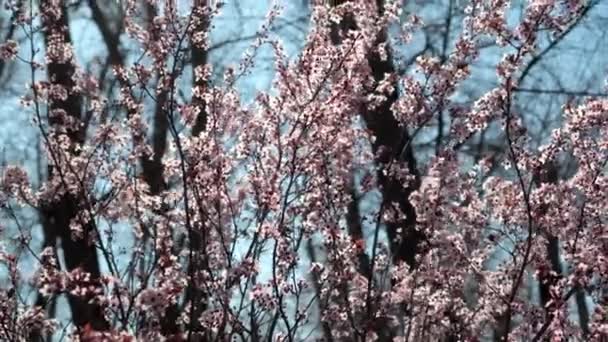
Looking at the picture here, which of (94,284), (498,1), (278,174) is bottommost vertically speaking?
(94,284)

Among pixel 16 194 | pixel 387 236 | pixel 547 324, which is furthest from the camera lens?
pixel 387 236

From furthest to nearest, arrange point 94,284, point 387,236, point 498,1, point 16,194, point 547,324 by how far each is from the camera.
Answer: point 387,236, point 16,194, point 498,1, point 547,324, point 94,284

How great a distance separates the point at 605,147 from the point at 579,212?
377 mm

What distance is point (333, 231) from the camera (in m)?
5.05

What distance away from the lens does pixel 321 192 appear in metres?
5.13

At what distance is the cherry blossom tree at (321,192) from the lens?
4883 mm

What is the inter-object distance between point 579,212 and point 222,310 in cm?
197

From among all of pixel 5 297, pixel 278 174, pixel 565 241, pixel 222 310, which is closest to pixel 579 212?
pixel 565 241

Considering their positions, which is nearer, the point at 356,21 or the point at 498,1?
the point at 498,1

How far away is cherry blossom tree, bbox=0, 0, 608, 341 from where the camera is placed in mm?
4883

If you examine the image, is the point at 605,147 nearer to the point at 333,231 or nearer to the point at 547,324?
the point at 547,324

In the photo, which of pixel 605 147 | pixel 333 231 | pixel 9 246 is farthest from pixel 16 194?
pixel 605 147

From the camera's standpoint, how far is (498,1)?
4961mm

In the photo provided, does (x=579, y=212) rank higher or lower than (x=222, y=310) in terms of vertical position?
higher
